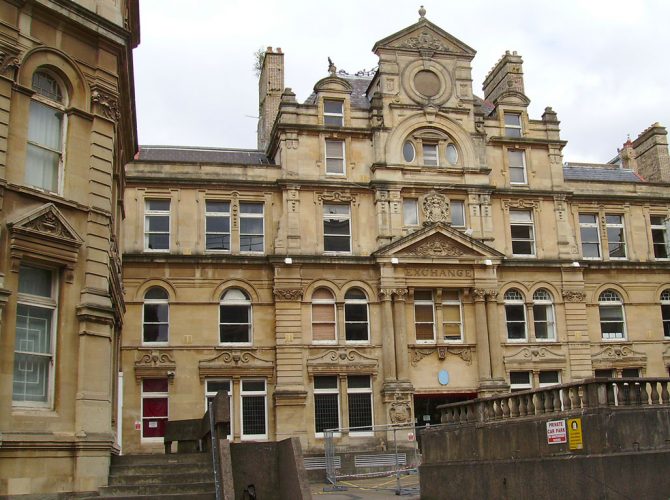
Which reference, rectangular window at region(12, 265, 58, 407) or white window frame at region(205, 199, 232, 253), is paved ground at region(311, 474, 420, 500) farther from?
white window frame at region(205, 199, 232, 253)

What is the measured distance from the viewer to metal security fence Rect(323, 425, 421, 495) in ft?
81.1

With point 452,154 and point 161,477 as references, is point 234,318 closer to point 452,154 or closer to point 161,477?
point 452,154

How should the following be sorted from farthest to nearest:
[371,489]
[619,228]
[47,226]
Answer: [619,228], [371,489], [47,226]

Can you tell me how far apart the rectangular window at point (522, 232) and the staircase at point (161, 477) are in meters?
22.6

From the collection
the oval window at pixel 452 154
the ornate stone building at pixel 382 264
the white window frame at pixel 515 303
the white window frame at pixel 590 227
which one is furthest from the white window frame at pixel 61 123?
the white window frame at pixel 590 227

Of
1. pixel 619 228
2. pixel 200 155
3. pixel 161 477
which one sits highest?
pixel 200 155

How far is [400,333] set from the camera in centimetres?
3183

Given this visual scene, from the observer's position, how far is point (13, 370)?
1358 cm

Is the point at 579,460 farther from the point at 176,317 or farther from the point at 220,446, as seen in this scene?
the point at 176,317

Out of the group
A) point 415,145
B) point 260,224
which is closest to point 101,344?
point 260,224

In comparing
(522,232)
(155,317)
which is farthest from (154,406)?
(522,232)

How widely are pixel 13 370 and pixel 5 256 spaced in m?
1.95

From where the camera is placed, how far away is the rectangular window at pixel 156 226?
104 feet

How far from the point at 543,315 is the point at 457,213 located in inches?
226
